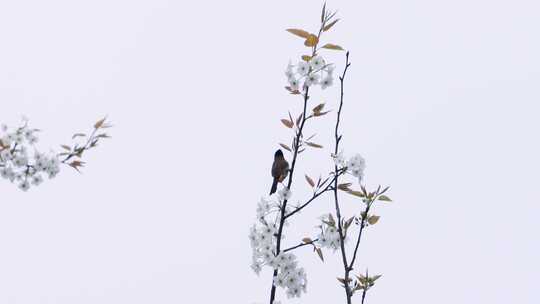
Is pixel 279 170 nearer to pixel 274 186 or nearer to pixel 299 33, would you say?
pixel 274 186

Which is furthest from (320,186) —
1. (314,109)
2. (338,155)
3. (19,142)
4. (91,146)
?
(19,142)

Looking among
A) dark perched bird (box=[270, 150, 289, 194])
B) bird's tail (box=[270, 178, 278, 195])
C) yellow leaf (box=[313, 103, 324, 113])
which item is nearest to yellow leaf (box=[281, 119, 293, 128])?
yellow leaf (box=[313, 103, 324, 113])

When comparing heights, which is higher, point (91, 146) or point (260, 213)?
point (91, 146)

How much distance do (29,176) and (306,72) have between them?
2.16 meters

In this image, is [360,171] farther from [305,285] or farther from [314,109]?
[305,285]

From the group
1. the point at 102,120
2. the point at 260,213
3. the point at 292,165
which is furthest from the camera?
the point at 102,120

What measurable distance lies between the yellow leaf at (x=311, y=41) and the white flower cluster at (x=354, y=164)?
786 millimetres

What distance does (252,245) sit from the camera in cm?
446

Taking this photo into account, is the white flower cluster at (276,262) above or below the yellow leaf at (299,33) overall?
below

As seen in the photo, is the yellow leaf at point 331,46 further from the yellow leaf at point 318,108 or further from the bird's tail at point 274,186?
the bird's tail at point 274,186

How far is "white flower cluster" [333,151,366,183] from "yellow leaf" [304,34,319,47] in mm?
786

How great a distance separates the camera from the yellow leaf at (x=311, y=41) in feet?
15.5

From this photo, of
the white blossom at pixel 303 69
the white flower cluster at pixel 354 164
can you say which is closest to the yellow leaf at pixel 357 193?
the white flower cluster at pixel 354 164

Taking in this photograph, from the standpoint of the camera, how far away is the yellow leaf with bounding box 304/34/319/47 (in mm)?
4730
